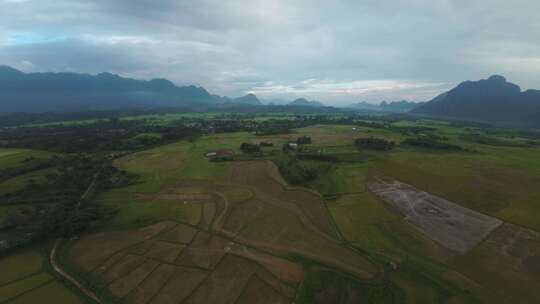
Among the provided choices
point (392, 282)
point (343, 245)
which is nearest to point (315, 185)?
point (343, 245)

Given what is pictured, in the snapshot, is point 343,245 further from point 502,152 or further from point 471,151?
point 502,152

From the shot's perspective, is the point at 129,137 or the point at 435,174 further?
the point at 129,137

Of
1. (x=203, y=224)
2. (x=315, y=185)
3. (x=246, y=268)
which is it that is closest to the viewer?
(x=246, y=268)

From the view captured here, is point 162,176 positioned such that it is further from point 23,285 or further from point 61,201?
point 23,285

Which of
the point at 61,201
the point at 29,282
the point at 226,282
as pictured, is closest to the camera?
the point at 226,282

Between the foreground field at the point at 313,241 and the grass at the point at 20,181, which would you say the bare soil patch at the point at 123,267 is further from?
the grass at the point at 20,181

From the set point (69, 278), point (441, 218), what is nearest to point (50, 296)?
point (69, 278)
